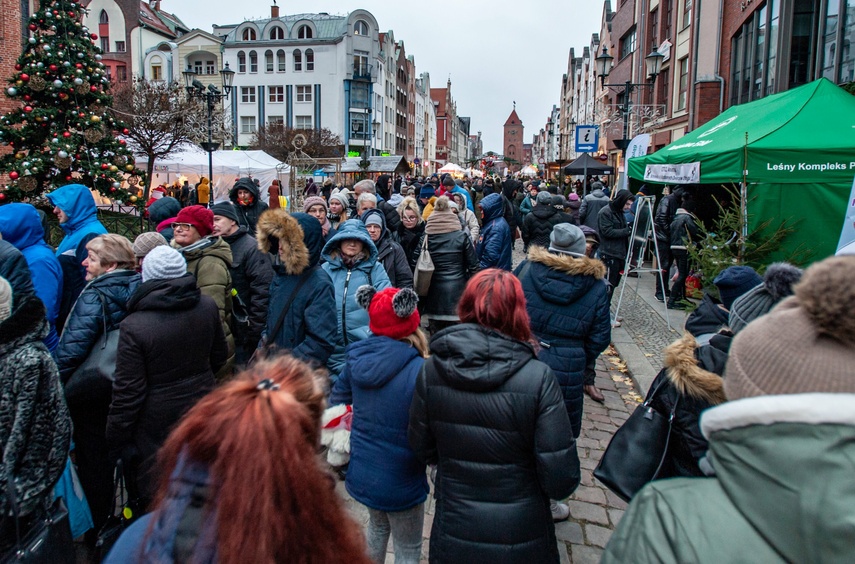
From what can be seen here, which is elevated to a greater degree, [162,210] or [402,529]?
[162,210]

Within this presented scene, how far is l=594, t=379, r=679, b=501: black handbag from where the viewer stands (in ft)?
8.83

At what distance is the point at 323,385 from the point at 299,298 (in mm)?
2443

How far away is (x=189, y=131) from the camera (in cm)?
2095

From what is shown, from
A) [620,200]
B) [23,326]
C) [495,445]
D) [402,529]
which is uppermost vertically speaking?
[620,200]

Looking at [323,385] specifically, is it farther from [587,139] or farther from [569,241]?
[587,139]

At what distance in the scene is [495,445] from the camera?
8.16 ft

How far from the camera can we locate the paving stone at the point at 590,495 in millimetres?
4350

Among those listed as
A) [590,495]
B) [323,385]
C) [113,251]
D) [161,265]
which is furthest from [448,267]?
[323,385]

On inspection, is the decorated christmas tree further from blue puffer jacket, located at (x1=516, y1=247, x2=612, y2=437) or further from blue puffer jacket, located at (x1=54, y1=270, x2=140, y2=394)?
blue puffer jacket, located at (x1=516, y1=247, x2=612, y2=437)

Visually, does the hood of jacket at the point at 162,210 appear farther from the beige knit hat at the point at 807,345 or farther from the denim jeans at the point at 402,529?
the beige knit hat at the point at 807,345

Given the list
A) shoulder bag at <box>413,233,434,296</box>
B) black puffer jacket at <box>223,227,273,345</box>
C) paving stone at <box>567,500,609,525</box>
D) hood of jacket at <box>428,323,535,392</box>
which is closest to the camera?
hood of jacket at <box>428,323,535,392</box>

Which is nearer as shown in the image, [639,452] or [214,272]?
[639,452]

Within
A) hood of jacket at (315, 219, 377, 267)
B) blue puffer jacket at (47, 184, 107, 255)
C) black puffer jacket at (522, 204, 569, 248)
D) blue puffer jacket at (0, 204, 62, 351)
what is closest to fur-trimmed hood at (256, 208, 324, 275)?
hood of jacket at (315, 219, 377, 267)

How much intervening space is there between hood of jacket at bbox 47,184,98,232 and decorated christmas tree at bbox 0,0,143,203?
7.99 m
